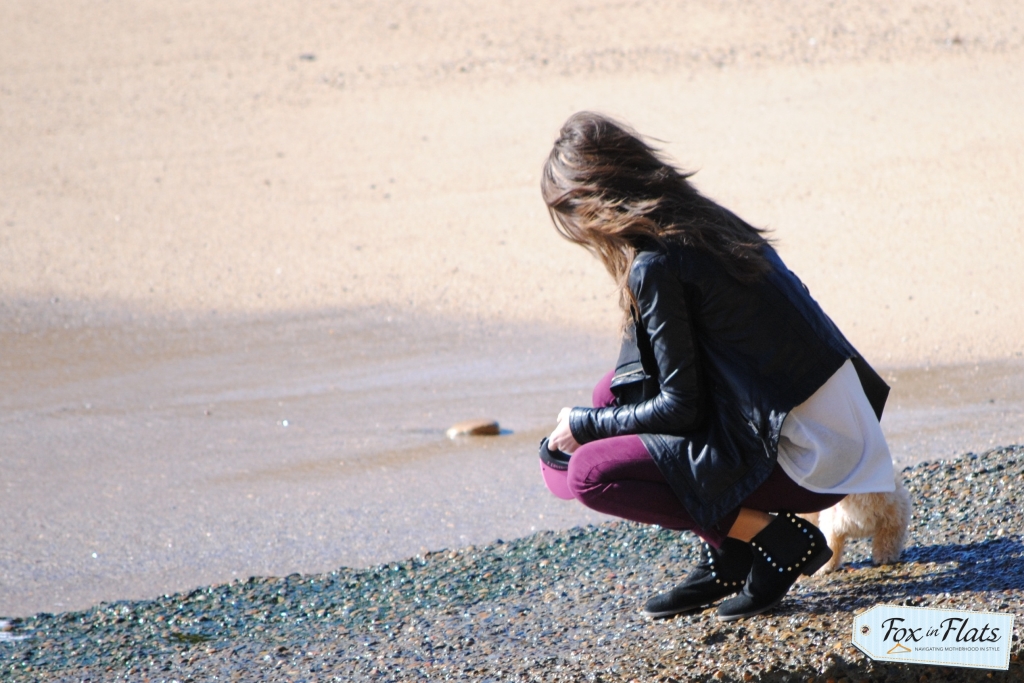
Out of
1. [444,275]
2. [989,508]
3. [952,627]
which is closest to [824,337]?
[952,627]

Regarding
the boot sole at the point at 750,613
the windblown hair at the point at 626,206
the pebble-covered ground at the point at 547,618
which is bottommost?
the pebble-covered ground at the point at 547,618

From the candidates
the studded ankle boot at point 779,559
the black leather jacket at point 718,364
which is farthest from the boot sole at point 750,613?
the black leather jacket at point 718,364

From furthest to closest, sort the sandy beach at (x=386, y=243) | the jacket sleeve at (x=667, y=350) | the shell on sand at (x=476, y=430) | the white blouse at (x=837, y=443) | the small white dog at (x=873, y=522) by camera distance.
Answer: the shell on sand at (x=476, y=430), the sandy beach at (x=386, y=243), the small white dog at (x=873, y=522), the white blouse at (x=837, y=443), the jacket sleeve at (x=667, y=350)

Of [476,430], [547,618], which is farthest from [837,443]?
[476,430]

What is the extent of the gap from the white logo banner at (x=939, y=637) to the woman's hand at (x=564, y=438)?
90 cm

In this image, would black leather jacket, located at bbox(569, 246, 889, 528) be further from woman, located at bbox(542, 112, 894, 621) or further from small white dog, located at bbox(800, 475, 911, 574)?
small white dog, located at bbox(800, 475, 911, 574)

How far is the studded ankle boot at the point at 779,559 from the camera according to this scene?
305 centimetres

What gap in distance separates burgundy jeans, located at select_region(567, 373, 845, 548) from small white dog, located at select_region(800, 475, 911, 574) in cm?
23

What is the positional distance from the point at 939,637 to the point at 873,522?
0.51 m

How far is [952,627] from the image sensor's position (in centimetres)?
287

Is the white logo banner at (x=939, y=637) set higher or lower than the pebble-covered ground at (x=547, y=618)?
higher

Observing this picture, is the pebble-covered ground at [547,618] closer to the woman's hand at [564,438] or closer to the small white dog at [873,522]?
the small white dog at [873,522]

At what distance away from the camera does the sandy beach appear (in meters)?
5.24

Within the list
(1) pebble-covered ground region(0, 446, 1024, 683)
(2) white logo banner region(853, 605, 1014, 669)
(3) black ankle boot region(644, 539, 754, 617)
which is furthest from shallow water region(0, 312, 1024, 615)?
(2) white logo banner region(853, 605, 1014, 669)
